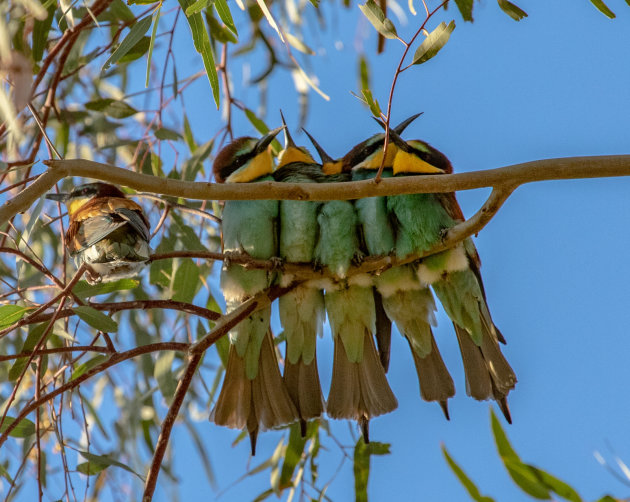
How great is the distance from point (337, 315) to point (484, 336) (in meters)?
0.41

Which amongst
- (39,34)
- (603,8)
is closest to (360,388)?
(603,8)

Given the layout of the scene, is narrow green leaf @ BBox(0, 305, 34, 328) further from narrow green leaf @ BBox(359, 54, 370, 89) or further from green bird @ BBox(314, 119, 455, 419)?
narrow green leaf @ BBox(359, 54, 370, 89)

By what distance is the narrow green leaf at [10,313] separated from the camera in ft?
6.27

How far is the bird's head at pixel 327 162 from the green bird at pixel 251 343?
288mm

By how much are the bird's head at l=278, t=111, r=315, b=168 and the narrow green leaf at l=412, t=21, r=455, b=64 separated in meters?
1.14

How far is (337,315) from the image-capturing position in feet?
7.80

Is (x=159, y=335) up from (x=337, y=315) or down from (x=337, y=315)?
up

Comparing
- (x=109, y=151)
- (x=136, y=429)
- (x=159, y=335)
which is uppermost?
(x=109, y=151)

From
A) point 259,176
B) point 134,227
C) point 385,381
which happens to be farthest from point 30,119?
point 385,381

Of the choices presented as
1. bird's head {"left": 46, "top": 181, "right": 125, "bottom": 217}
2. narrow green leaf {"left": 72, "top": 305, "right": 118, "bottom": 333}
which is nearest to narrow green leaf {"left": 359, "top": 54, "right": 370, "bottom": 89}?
bird's head {"left": 46, "top": 181, "right": 125, "bottom": 217}

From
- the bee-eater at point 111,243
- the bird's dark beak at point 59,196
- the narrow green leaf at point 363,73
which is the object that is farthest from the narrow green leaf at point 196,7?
the narrow green leaf at point 363,73

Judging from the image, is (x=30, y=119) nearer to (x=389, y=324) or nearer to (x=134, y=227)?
(x=134, y=227)

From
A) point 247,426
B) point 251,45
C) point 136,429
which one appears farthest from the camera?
point 251,45

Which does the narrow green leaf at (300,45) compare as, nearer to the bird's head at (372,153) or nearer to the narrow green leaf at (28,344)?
the bird's head at (372,153)
